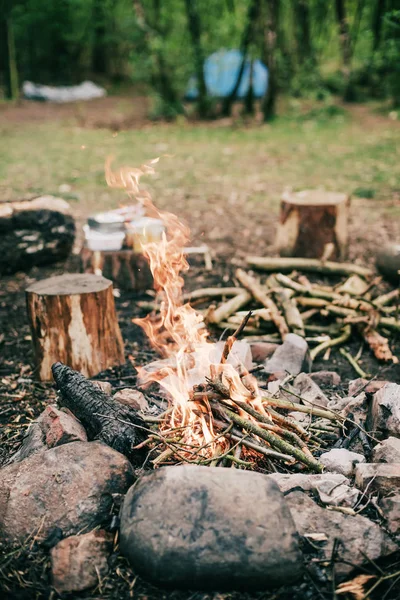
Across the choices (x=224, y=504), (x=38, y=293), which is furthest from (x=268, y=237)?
(x=224, y=504)

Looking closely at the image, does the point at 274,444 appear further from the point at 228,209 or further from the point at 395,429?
the point at 228,209

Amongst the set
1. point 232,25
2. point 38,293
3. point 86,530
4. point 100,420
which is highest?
point 232,25

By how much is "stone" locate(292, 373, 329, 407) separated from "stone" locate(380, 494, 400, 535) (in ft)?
2.72

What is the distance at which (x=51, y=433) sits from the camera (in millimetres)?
3068

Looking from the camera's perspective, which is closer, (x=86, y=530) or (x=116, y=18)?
(x=86, y=530)

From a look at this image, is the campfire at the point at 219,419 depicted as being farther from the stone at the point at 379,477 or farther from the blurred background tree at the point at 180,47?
the blurred background tree at the point at 180,47

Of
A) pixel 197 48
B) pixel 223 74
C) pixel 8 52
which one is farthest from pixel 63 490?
pixel 8 52

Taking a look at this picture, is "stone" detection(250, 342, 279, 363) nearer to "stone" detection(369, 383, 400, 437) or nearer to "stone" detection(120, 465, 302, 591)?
"stone" detection(369, 383, 400, 437)

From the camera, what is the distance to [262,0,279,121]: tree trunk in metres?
13.6

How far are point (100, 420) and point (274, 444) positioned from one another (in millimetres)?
911

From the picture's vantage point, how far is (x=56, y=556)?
248cm

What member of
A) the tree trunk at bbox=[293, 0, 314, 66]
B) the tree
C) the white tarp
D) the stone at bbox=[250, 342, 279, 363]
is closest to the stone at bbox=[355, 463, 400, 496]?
the stone at bbox=[250, 342, 279, 363]

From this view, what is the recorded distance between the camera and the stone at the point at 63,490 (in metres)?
2.68

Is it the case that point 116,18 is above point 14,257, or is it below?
above
